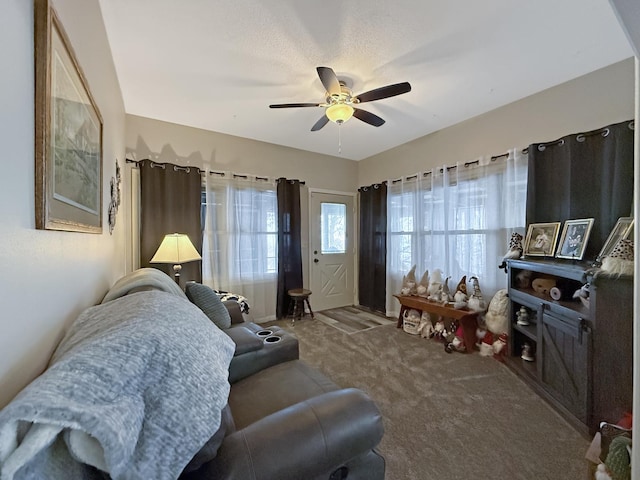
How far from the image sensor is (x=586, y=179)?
2.22 meters

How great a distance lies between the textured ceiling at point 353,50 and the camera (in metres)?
1.62

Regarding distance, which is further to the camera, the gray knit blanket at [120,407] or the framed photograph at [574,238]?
the framed photograph at [574,238]

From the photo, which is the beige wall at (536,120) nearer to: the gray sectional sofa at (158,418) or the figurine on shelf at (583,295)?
the figurine on shelf at (583,295)

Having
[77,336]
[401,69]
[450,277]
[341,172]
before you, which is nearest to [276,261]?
[341,172]

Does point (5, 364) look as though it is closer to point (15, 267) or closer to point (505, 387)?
point (15, 267)

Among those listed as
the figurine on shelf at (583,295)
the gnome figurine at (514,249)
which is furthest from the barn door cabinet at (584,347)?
the gnome figurine at (514,249)

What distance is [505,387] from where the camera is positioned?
7.14 feet

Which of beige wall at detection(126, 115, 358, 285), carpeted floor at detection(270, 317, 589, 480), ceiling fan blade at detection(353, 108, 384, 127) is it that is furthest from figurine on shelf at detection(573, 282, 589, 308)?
beige wall at detection(126, 115, 358, 285)

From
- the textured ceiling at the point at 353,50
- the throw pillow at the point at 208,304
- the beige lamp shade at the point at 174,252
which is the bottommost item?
the throw pillow at the point at 208,304

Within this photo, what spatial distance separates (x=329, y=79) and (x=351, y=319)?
10.4 ft

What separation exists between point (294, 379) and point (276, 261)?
258 centimetres

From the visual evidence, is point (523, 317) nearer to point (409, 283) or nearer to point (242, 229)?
point (409, 283)

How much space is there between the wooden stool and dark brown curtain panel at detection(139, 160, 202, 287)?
4.21 feet

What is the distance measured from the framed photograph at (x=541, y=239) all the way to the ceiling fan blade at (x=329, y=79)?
219 centimetres
